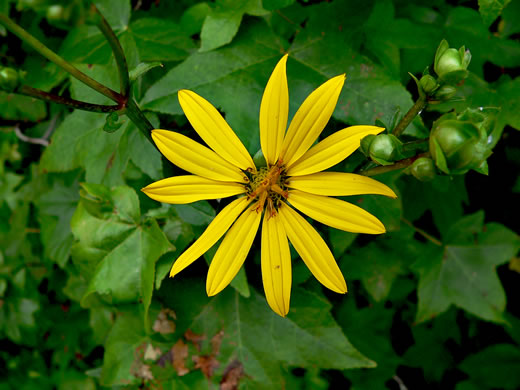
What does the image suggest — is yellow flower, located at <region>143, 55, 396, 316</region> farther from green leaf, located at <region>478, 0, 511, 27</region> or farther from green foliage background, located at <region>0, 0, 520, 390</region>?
green leaf, located at <region>478, 0, 511, 27</region>

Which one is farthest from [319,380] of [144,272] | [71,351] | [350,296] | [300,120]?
[300,120]

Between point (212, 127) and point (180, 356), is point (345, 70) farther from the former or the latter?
point (180, 356)

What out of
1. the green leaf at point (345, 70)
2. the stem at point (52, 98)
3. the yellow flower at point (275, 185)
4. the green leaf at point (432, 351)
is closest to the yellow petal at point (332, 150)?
the yellow flower at point (275, 185)

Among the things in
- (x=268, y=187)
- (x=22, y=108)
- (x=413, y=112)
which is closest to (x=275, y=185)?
(x=268, y=187)

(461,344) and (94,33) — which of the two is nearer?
(94,33)

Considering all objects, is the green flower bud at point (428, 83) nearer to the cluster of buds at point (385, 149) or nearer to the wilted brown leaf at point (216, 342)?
the cluster of buds at point (385, 149)

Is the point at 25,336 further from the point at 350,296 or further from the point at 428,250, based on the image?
the point at 428,250

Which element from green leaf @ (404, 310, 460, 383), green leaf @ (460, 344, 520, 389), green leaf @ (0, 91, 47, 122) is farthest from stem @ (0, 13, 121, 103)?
green leaf @ (460, 344, 520, 389)
